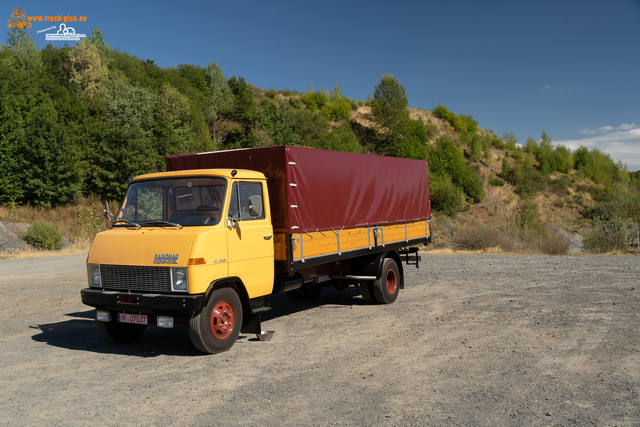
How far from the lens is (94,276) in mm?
6570

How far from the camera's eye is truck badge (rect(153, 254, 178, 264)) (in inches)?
233

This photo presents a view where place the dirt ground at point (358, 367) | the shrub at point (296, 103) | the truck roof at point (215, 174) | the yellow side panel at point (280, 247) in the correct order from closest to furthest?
the dirt ground at point (358, 367), the truck roof at point (215, 174), the yellow side panel at point (280, 247), the shrub at point (296, 103)

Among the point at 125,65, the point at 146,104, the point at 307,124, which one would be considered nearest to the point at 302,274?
the point at 146,104

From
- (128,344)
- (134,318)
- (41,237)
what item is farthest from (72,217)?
(134,318)

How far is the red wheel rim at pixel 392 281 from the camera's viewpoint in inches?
405

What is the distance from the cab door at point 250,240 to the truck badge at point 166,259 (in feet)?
2.54

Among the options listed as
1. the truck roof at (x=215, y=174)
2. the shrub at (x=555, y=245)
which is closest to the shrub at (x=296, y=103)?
the shrub at (x=555, y=245)

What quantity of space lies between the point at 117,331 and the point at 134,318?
1012mm

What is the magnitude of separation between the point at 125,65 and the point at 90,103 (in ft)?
42.1

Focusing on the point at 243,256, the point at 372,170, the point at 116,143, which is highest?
the point at 116,143

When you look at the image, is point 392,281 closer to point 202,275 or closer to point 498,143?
point 202,275

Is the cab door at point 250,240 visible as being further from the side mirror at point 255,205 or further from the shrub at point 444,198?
the shrub at point 444,198

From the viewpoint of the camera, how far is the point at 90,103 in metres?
45.2

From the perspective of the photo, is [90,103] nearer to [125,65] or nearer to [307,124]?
[125,65]
